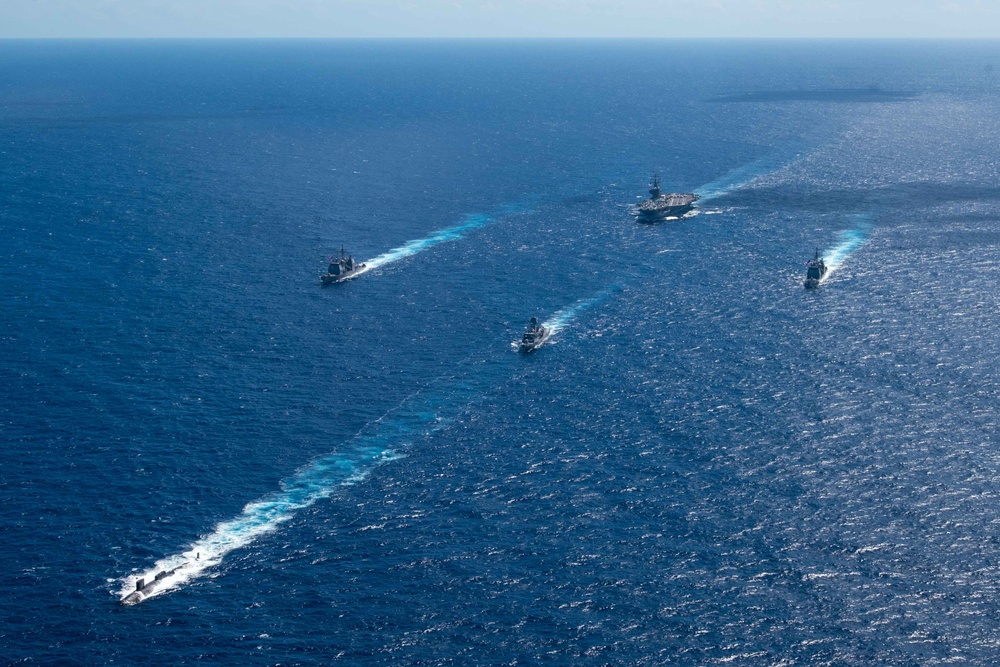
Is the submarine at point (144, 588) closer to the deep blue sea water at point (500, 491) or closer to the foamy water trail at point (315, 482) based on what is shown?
the foamy water trail at point (315, 482)

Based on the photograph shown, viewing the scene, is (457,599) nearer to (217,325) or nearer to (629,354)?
(629,354)

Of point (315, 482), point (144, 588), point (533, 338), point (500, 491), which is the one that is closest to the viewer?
point (144, 588)

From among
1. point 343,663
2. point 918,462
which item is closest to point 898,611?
point 918,462

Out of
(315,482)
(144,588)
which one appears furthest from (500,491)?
(144,588)

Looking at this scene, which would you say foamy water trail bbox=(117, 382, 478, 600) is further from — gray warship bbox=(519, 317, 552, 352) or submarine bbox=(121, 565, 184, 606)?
gray warship bbox=(519, 317, 552, 352)

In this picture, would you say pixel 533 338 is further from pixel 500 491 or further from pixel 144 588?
pixel 144 588
